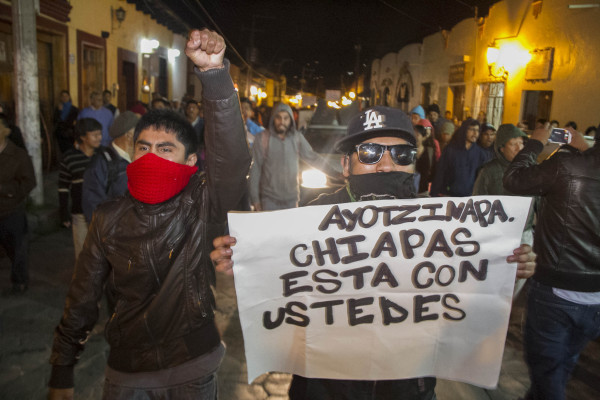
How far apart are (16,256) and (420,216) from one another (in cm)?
473

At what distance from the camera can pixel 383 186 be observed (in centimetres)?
222

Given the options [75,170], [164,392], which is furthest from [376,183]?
[75,170]

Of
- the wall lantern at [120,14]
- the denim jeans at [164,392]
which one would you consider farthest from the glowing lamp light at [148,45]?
the denim jeans at [164,392]

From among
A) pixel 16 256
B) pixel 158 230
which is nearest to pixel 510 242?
pixel 158 230

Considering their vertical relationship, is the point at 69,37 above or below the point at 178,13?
below

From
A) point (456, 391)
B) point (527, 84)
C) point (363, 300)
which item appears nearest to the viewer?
point (363, 300)

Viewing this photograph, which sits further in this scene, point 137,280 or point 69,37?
point 69,37

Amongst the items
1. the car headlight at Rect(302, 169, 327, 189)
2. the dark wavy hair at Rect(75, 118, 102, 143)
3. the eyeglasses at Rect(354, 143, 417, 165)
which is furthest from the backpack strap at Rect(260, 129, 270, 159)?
the eyeglasses at Rect(354, 143, 417, 165)

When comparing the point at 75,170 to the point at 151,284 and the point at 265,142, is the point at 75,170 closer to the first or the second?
the point at 265,142

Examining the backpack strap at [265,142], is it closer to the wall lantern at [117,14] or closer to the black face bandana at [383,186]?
the black face bandana at [383,186]

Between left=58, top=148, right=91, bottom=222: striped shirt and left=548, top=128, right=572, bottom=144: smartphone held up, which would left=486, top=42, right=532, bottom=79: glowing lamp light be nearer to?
left=548, top=128, right=572, bottom=144: smartphone held up

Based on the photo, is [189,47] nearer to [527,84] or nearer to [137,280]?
[137,280]

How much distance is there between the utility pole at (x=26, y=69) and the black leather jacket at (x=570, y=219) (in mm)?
7694

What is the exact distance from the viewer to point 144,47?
18.7 metres
